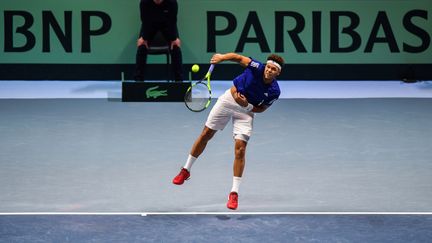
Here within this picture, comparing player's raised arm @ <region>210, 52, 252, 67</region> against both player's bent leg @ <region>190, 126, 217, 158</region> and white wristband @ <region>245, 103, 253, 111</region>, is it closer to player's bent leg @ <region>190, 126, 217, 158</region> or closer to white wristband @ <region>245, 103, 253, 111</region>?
white wristband @ <region>245, 103, 253, 111</region>

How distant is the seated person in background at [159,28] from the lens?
580 inches

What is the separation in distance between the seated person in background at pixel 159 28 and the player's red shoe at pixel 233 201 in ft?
21.3

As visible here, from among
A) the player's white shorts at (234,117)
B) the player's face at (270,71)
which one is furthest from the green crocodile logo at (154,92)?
the player's face at (270,71)

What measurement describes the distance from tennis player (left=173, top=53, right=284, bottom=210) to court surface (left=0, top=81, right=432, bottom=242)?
1.30ft

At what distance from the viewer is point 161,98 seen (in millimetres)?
14234

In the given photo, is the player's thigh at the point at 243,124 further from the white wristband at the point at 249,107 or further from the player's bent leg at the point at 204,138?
the player's bent leg at the point at 204,138

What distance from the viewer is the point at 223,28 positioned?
1619 centimetres

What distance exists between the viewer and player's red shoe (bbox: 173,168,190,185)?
8922mm

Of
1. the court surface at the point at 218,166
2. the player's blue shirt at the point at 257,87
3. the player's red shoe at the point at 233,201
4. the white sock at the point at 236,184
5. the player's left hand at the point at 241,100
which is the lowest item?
the court surface at the point at 218,166

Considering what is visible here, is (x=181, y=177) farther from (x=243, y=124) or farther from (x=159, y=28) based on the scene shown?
(x=159, y=28)

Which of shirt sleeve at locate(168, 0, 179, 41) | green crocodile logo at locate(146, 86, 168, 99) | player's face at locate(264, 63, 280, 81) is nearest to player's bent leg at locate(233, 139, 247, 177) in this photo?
player's face at locate(264, 63, 280, 81)

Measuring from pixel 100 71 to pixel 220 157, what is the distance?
6.24 m

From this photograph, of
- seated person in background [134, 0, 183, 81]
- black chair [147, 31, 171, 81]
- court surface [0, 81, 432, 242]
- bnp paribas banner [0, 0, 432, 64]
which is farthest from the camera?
bnp paribas banner [0, 0, 432, 64]

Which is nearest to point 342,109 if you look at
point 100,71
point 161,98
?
point 161,98
